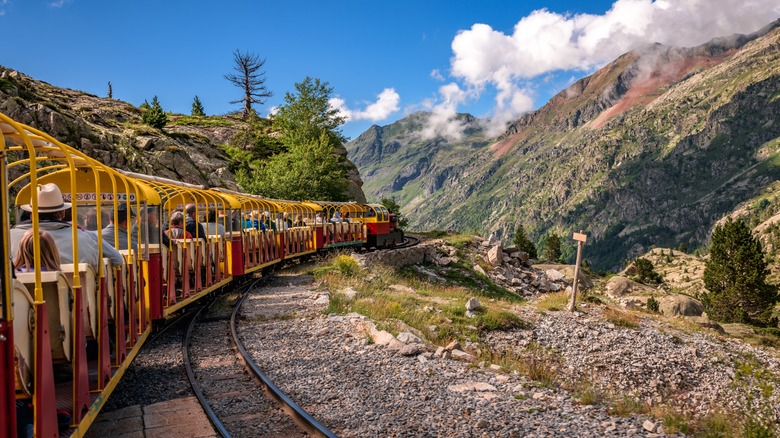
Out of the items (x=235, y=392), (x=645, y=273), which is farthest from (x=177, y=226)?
(x=645, y=273)

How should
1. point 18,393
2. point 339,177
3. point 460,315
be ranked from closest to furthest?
point 18,393
point 460,315
point 339,177

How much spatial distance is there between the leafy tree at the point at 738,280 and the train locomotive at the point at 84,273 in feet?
198

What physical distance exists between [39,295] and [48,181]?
410 centimetres

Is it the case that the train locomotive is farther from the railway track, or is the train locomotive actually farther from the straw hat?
the railway track

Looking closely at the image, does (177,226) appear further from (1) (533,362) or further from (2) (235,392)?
(1) (533,362)

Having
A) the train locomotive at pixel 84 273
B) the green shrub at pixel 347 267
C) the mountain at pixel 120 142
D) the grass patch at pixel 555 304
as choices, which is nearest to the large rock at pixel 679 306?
the grass patch at pixel 555 304

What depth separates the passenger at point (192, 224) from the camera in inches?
509

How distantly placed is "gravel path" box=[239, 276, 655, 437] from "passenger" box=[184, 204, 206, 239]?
110 inches

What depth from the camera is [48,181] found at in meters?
7.46

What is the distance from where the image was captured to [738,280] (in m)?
64.9

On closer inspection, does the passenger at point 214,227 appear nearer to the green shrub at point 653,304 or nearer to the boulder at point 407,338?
the boulder at point 407,338

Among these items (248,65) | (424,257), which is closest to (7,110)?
(424,257)

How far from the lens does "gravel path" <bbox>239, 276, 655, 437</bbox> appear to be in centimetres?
639

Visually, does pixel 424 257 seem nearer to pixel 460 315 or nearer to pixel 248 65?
pixel 460 315
